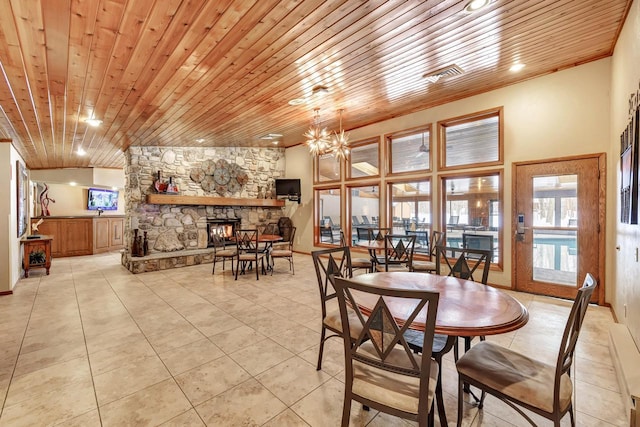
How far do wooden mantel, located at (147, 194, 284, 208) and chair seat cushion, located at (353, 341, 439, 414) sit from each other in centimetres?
595

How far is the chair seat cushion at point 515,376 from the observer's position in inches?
51.4

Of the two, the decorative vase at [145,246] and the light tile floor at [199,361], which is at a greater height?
the decorative vase at [145,246]

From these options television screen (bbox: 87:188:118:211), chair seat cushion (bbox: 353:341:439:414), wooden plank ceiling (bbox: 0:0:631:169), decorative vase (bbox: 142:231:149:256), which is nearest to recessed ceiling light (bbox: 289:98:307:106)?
wooden plank ceiling (bbox: 0:0:631:169)

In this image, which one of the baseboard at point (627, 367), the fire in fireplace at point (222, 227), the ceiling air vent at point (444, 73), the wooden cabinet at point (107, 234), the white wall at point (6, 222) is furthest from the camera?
the wooden cabinet at point (107, 234)

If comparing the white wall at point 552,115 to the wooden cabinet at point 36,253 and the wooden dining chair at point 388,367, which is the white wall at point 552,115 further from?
the wooden cabinet at point 36,253

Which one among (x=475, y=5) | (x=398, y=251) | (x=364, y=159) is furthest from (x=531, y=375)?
(x=364, y=159)

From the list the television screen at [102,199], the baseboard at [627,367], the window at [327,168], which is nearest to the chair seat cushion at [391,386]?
the baseboard at [627,367]

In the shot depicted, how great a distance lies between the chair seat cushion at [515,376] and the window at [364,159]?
15.9ft

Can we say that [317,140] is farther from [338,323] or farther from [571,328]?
[571,328]

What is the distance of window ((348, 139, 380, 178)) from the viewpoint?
6.33 metres

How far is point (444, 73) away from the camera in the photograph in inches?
144

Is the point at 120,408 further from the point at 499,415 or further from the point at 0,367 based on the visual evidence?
the point at 499,415

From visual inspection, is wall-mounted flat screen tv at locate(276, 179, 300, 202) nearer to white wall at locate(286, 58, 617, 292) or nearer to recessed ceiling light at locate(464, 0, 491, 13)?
white wall at locate(286, 58, 617, 292)

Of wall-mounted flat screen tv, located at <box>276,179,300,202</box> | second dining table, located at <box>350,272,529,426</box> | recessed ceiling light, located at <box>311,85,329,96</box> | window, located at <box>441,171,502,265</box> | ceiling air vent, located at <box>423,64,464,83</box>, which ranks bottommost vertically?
second dining table, located at <box>350,272,529,426</box>
